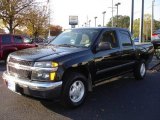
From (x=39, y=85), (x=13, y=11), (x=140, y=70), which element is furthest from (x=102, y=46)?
(x=13, y=11)

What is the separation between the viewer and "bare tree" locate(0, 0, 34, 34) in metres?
26.4

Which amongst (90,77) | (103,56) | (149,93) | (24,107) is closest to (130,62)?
(149,93)

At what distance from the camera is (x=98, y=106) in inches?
245

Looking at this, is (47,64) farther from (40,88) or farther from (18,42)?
(18,42)

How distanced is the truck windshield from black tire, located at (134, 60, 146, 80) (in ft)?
8.93

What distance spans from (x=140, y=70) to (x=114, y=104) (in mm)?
3213

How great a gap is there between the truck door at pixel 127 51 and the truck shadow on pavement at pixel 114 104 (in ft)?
2.14

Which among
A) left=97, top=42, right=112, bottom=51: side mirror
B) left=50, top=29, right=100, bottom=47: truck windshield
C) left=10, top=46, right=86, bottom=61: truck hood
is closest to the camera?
left=10, top=46, right=86, bottom=61: truck hood

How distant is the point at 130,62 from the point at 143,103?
7.18 feet

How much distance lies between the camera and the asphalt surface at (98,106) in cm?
554

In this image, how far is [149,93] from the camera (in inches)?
295

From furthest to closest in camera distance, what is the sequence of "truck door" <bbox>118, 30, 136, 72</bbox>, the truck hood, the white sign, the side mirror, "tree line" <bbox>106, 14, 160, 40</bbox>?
"tree line" <bbox>106, 14, 160, 40</bbox> → the white sign → "truck door" <bbox>118, 30, 136, 72</bbox> → the side mirror → the truck hood

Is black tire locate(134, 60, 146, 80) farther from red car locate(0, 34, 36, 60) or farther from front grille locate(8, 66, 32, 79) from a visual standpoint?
red car locate(0, 34, 36, 60)

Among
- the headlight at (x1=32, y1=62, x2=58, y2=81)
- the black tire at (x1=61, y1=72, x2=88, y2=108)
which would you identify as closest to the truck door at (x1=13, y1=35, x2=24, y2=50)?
the black tire at (x1=61, y1=72, x2=88, y2=108)
